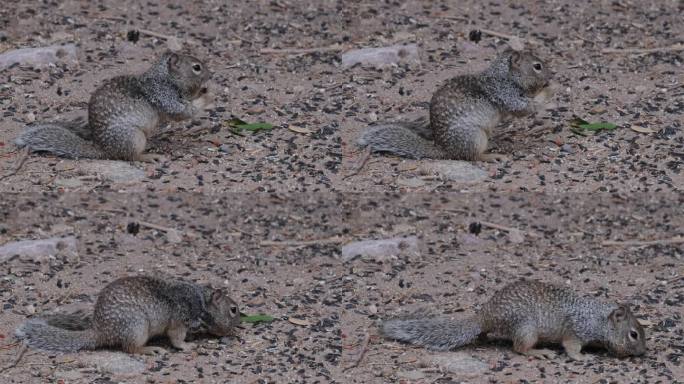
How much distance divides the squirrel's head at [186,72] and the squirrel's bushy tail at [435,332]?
2.57m

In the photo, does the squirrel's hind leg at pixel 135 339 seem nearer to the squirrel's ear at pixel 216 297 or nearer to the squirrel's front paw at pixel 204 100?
the squirrel's ear at pixel 216 297

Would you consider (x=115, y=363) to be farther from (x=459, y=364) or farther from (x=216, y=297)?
(x=459, y=364)

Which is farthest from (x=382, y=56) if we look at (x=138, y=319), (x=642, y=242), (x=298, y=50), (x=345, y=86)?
(x=138, y=319)

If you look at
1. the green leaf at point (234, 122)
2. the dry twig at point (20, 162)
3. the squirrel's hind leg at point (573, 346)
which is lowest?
the squirrel's hind leg at point (573, 346)

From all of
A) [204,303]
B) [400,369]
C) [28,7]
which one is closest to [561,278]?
[400,369]

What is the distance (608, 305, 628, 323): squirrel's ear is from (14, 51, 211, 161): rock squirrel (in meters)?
3.47

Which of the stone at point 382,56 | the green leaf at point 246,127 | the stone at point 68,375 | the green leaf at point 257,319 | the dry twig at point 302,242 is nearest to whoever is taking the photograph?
the stone at point 68,375

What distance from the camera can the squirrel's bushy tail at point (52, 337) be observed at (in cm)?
892

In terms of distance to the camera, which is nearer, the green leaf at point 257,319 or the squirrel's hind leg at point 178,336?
the squirrel's hind leg at point 178,336

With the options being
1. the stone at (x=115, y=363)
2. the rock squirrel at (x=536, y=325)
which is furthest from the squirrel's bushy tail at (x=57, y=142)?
the rock squirrel at (x=536, y=325)

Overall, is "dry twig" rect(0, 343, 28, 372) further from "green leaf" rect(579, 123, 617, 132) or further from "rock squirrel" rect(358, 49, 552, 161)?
"green leaf" rect(579, 123, 617, 132)

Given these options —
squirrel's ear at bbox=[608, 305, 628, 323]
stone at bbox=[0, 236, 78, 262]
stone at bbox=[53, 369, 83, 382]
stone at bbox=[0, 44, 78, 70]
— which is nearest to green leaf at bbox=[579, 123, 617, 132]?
squirrel's ear at bbox=[608, 305, 628, 323]

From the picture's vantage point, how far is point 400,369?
9.05m

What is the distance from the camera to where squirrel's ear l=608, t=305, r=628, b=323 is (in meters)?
9.27
